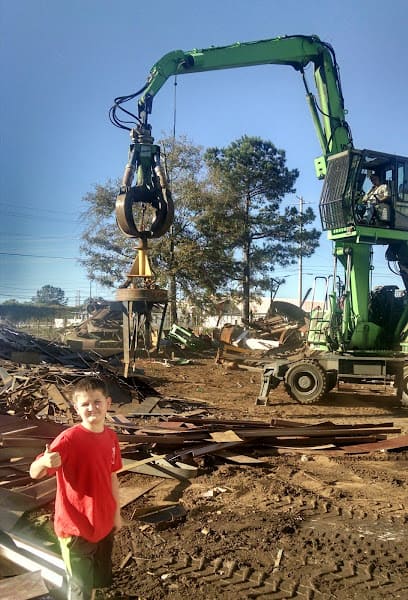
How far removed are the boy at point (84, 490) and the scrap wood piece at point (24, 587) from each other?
0.25m

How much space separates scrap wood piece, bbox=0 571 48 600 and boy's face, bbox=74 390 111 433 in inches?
37.3

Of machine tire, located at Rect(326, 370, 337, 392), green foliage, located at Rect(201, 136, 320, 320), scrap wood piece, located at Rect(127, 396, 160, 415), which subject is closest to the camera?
scrap wood piece, located at Rect(127, 396, 160, 415)

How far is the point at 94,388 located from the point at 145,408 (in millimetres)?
7126

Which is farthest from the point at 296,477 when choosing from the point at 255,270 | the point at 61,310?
the point at 61,310

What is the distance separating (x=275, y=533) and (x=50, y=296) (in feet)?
151

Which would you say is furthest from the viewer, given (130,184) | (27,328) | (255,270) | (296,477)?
(27,328)

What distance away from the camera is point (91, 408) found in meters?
3.00

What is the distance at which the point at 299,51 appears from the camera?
42.6ft

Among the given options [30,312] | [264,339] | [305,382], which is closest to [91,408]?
[305,382]

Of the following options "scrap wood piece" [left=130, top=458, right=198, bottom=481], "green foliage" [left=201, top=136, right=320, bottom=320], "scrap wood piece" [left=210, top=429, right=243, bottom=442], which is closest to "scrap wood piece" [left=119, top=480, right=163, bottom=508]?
"scrap wood piece" [left=130, top=458, right=198, bottom=481]

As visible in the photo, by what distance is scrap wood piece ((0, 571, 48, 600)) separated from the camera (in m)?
3.06

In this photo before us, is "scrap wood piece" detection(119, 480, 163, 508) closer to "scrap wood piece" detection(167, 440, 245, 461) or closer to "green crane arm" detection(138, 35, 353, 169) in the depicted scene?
"scrap wood piece" detection(167, 440, 245, 461)

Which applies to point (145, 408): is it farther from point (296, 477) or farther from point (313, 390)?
point (296, 477)

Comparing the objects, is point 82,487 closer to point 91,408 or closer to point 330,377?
point 91,408
